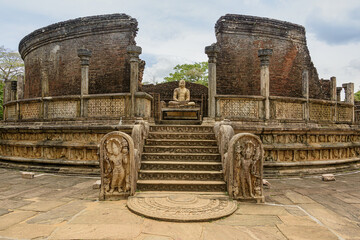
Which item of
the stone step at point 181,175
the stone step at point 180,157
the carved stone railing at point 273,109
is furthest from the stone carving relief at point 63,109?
the carved stone railing at point 273,109

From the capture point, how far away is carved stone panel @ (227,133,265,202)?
427 centimetres

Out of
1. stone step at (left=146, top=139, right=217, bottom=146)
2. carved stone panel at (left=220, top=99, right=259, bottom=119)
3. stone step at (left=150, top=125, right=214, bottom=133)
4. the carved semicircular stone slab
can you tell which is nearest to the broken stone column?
stone step at (left=150, top=125, right=214, bottom=133)

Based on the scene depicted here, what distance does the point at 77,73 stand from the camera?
1242cm

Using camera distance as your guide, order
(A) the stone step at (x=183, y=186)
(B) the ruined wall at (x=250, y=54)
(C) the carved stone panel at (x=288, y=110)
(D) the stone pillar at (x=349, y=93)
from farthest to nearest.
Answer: (B) the ruined wall at (x=250, y=54) → (D) the stone pillar at (x=349, y=93) → (C) the carved stone panel at (x=288, y=110) → (A) the stone step at (x=183, y=186)

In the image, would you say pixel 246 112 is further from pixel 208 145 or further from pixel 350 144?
pixel 350 144

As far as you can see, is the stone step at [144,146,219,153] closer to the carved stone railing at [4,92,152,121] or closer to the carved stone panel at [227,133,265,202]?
the carved stone panel at [227,133,265,202]

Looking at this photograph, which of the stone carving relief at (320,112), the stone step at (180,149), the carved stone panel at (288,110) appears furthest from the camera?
the stone carving relief at (320,112)

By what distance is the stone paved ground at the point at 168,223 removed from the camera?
3025 mm

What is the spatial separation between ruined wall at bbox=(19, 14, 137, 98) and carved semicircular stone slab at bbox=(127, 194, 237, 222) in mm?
8405

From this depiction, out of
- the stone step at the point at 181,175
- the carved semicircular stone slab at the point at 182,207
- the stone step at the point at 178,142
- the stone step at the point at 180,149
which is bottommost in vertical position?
the carved semicircular stone slab at the point at 182,207

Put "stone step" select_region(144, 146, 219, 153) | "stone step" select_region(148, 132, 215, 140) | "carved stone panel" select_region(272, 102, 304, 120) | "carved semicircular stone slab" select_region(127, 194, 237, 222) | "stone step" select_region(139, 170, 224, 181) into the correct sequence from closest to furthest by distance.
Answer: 1. "carved semicircular stone slab" select_region(127, 194, 237, 222)
2. "stone step" select_region(139, 170, 224, 181)
3. "stone step" select_region(144, 146, 219, 153)
4. "stone step" select_region(148, 132, 215, 140)
5. "carved stone panel" select_region(272, 102, 304, 120)

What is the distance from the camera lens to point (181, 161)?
5430 mm

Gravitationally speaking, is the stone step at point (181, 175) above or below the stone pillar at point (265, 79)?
below

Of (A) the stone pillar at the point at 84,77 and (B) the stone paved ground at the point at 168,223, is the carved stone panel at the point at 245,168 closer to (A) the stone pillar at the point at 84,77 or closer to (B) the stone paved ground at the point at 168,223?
(B) the stone paved ground at the point at 168,223
